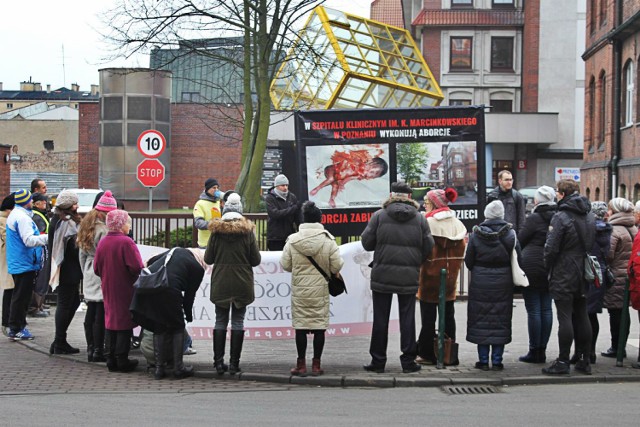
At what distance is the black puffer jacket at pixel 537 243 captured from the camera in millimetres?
10719

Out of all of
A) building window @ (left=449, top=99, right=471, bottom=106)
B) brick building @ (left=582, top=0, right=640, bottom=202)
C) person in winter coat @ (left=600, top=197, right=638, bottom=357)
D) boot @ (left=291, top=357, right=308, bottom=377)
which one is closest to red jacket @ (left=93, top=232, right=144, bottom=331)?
boot @ (left=291, top=357, right=308, bottom=377)

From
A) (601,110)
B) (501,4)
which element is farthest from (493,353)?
(501,4)

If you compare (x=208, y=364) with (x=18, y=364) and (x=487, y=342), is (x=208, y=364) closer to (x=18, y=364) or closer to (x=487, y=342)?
(x=18, y=364)

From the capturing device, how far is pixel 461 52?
185ft

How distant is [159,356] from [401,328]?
102 inches

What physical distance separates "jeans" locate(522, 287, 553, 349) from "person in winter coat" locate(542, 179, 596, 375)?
605 millimetres

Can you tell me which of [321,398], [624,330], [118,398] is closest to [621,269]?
[624,330]

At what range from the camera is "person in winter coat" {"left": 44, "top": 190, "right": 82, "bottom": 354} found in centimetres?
1153

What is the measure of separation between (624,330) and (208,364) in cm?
467

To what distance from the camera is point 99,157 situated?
54.4 meters

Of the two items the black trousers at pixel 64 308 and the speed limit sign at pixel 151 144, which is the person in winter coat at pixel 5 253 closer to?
the black trousers at pixel 64 308

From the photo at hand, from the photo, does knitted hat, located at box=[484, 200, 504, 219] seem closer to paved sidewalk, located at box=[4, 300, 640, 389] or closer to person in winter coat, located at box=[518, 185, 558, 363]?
person in winter coat, located at box=[518, 185, 558, 363]

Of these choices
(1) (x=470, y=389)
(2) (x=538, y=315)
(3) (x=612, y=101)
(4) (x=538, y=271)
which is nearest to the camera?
(1) (x=470, y=389)

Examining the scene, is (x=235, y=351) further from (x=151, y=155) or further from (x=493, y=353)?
(x=151, y=155)
